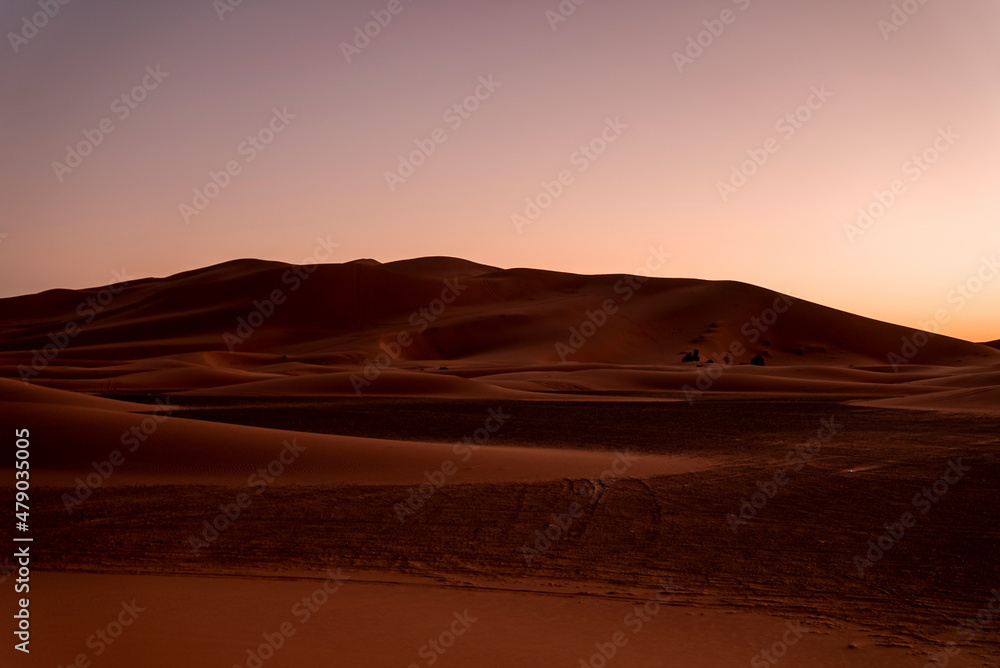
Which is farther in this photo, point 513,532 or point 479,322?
point 479,322

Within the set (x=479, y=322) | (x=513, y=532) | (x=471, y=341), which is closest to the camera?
(x=513, y=532)

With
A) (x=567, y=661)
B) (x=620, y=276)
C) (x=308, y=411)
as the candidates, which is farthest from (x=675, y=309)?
(x=567, y=661)

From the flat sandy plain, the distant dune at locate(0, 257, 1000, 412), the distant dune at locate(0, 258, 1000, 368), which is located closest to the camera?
the flat sandy plain

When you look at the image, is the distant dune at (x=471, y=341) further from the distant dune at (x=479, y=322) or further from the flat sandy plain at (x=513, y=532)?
the flat sandy plain at (x=513, y=532)

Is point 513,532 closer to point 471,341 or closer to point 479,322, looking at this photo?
point 471,341

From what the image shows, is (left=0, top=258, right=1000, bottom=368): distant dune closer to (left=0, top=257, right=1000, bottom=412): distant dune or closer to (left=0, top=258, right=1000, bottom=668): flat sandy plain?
(left=0, top=257, right=1000, bottom=412): distant dune

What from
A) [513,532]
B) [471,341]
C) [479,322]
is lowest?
[471,341]

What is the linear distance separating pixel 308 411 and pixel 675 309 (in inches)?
2177

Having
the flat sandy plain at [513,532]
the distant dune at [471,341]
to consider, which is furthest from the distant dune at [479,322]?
the flat sandy plain at [513,532]

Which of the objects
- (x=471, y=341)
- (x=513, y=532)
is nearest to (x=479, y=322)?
(x=471, y=341)

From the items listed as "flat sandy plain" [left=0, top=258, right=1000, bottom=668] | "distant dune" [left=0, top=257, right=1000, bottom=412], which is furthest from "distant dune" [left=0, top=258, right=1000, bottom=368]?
"flat sandy plain" [left=0, top=258, right=1000, bottom=668]

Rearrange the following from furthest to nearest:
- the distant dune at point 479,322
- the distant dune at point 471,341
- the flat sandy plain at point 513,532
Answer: the distant dune at point 479,322 → the distant dune at point 471,341 → the flat sandy plain at point 513,532

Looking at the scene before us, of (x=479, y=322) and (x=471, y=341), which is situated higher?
(x=479, y=322)

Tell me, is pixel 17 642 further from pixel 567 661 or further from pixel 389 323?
pixel 389 323
